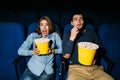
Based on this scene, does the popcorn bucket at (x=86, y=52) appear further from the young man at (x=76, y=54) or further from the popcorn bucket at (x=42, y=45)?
the popcorn bucket at (x=42, y=45)

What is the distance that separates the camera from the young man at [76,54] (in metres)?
1.83

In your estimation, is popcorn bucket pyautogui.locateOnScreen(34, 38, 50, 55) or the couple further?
the couple

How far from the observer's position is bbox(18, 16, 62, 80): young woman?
1.97 metres

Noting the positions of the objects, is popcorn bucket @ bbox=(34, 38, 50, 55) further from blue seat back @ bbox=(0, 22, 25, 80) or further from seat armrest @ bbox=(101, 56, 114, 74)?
seat armrest @ bbox=(101, 56, 114, 74)

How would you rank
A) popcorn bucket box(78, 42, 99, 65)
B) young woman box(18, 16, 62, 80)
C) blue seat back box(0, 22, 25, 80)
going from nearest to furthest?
popcorn bucket box(78, 42, 99, 65), young woman box(18, 16, 62, 80), blue seat back box(0, 22, 25, 80)

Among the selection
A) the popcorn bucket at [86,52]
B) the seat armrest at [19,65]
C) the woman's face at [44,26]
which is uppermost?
the woman's face at [44,26]

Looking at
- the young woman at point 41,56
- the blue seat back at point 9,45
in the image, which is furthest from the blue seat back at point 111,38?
the blue seat back at point 9,45

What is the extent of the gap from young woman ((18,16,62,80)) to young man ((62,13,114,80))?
0.43 ft

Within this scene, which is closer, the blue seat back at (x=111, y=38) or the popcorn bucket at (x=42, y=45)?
the popcorn bucket at (x=42, y=45)

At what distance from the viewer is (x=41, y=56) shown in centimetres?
201

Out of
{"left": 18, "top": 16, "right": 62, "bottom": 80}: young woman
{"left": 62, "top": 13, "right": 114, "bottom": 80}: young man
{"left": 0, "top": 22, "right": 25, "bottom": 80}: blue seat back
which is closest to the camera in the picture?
{"left": 62, "top": 13, "right": 114, "bottom": 80}: young man

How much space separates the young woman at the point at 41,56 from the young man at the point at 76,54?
131mm

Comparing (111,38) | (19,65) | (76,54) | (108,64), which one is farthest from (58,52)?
(111,38)

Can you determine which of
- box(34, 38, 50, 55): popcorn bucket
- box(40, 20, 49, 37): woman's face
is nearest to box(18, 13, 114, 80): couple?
box(40, 20, 49, 37): woman's face
